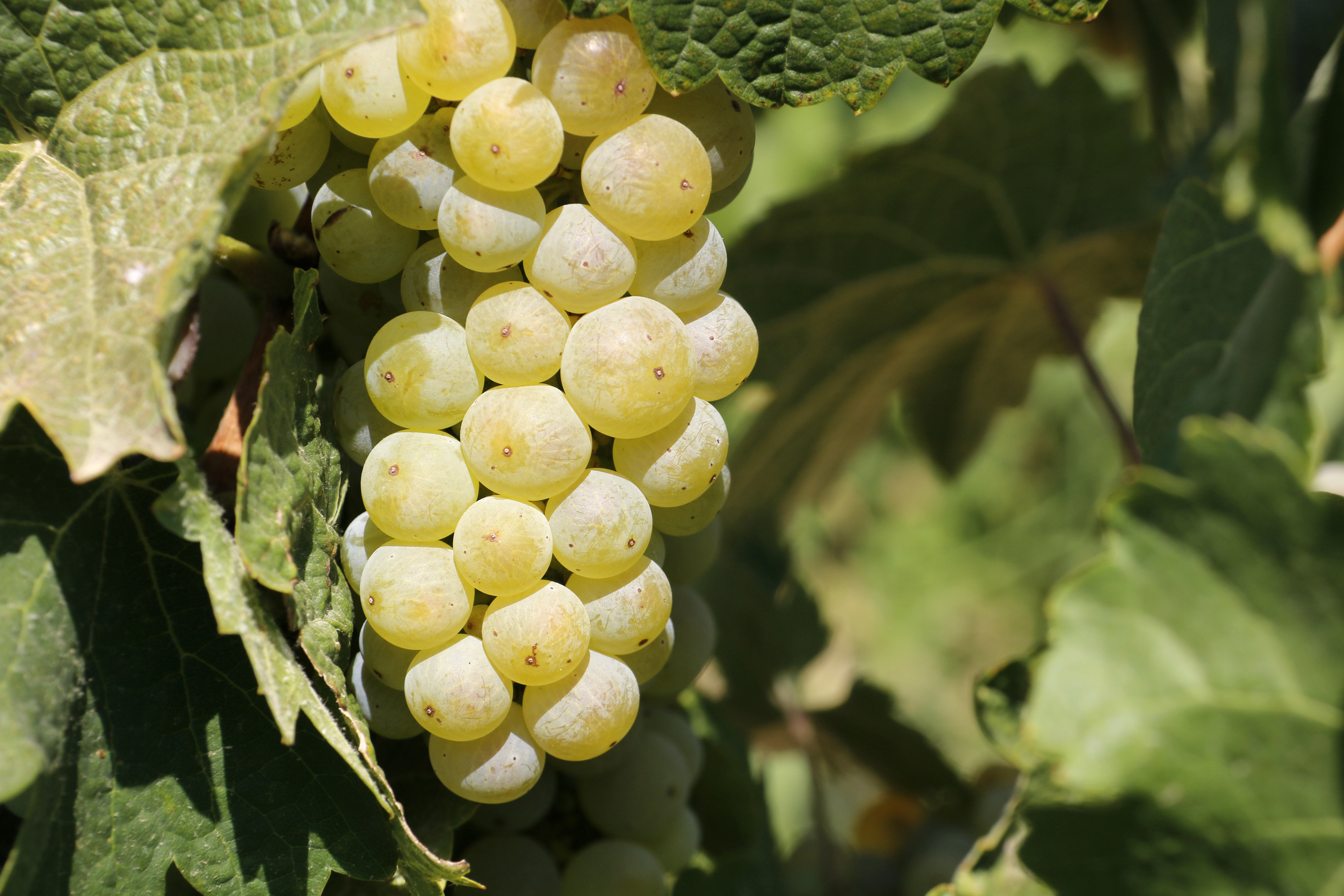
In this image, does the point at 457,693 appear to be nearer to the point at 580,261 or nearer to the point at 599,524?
the point at 599,524

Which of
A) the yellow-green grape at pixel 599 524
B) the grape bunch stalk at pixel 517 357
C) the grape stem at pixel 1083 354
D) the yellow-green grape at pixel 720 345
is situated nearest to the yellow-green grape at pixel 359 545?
the grape bunch stalk at pixel 517 357

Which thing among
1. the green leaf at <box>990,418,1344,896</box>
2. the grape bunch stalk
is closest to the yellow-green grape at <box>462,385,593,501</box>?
the grape bunch stalk

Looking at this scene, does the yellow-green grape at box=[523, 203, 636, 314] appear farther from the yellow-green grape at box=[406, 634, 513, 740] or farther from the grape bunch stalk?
the yellow-green grape at box=[406, 634, 513, 740]

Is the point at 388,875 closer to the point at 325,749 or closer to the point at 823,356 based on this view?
the point at 325,749

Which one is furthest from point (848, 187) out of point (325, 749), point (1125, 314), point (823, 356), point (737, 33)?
point (1125, 314)

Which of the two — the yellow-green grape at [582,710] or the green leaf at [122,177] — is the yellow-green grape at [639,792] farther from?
the green leaf at [122,177]

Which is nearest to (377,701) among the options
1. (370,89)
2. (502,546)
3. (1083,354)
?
(502,546)
